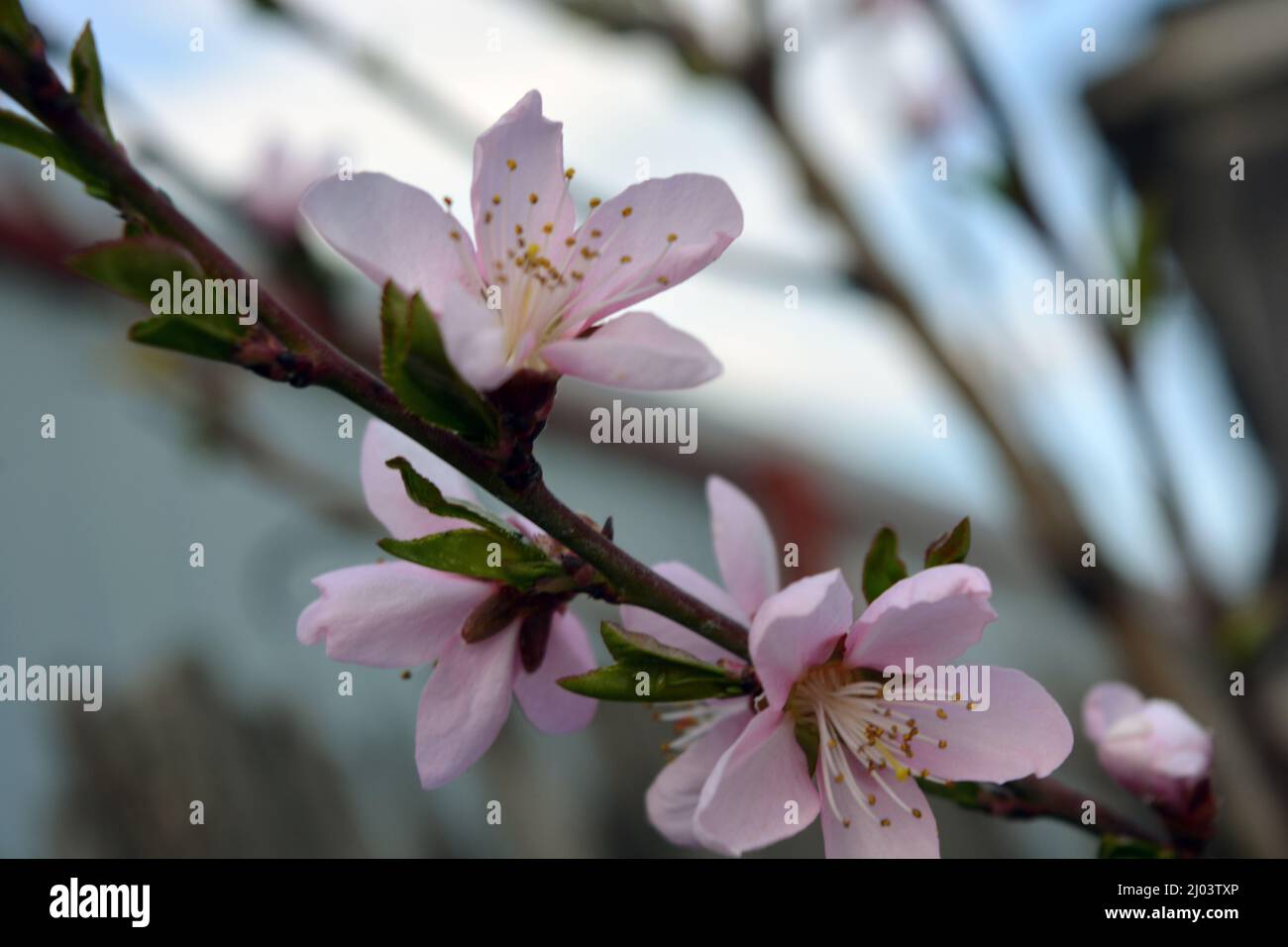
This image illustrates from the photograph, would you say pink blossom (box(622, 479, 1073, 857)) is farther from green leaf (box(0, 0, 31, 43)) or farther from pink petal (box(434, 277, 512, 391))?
green leaf (box(0, 0, 31, 43))

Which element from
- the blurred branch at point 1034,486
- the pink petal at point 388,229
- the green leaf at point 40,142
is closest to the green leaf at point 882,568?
the pink petal at point 388,229

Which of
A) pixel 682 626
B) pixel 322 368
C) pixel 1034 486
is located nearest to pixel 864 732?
pixel 682 626

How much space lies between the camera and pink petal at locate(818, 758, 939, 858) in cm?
56

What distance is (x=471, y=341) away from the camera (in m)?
0.44

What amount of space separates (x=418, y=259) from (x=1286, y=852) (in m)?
1.37

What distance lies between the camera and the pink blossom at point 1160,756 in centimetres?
63

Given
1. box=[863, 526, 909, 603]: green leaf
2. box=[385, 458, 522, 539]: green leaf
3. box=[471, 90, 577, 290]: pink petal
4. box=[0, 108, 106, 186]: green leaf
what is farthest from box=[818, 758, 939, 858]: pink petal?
box=[0, 108, 106, 186]: green leaf

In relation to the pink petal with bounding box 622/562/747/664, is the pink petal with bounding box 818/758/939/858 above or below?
below

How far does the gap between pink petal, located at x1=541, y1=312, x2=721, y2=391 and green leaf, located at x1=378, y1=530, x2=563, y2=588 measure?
3.8 inches

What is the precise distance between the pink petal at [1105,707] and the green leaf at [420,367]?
430 mm

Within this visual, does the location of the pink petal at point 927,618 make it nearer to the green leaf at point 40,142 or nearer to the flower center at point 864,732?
the flower center at point 864,732

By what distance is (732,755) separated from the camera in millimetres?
513

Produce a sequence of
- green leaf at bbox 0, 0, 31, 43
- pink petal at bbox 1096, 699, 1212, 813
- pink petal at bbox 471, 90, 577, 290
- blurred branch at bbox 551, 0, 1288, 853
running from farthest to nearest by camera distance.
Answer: blurred branch at bbox 551, 0, 1288, 853 → pink petal at bbox 1096, 699, 1212, 813 → pink petal at bbox 471, 90, 577, 290 → green leaf at bbox 0, 0, 31, 43

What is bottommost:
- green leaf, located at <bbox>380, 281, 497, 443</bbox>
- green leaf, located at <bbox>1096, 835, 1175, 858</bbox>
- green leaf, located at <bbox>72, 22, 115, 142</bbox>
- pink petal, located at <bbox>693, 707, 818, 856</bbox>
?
green leaf, located at <bbox>1096, 835, 1175, 858</bbox>
